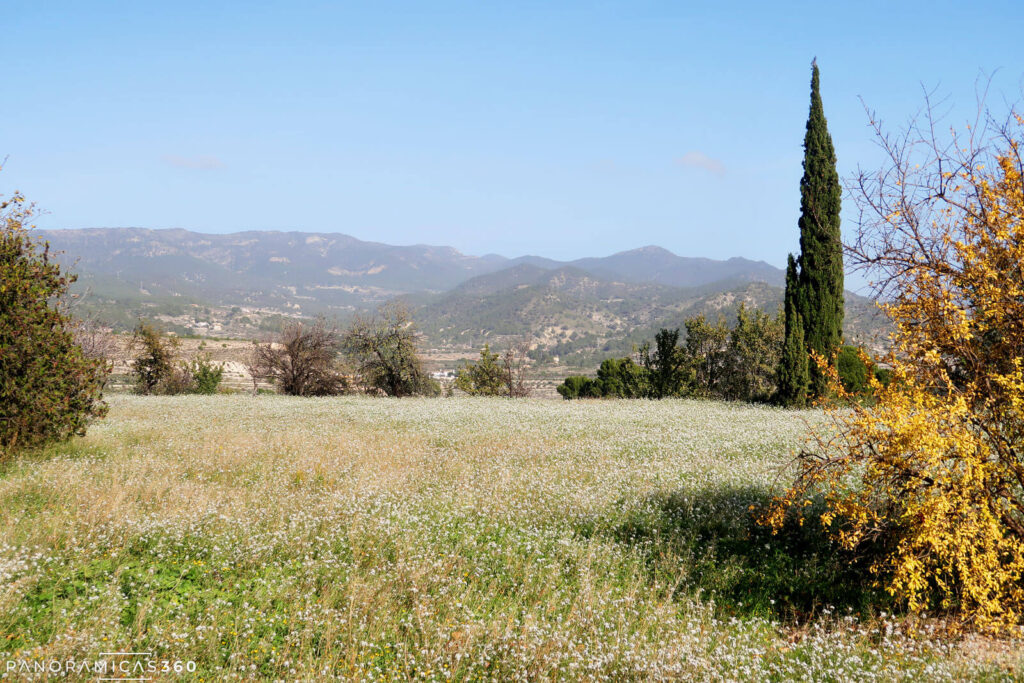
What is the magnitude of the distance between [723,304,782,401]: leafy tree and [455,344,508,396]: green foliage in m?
16.4

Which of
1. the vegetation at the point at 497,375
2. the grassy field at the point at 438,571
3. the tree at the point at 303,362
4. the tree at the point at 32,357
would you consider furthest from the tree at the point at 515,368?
the tree at the point at 32,357

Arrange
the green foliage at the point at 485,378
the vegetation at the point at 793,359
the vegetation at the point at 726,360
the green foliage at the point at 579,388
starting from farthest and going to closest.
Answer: the green foliage at the point at 579,388 < the vegetation at the point at 726,360 < the green foliage at the point at 485,378 < the vegetation at the point at 793,359

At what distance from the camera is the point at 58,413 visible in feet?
41.7

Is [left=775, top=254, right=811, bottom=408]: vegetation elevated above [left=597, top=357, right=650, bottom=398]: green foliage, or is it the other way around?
[left=775, top=254, right=811, bottom=408]: vegetation

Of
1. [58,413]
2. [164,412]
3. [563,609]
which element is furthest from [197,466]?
[164,412]

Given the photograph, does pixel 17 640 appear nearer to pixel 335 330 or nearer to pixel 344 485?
pixel 344 485

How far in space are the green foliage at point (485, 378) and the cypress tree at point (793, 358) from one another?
17.4 m

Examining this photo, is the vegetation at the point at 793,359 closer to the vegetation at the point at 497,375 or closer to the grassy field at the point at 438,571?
the grassy field at the point at 438,571

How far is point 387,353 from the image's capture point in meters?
37.7

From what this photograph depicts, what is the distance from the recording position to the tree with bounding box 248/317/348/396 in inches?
1388

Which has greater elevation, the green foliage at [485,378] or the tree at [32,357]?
the tree at [32,357]

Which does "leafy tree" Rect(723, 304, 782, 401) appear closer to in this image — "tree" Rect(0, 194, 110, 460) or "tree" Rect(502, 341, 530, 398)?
"tree" Rect(502, 341, 530, 398)

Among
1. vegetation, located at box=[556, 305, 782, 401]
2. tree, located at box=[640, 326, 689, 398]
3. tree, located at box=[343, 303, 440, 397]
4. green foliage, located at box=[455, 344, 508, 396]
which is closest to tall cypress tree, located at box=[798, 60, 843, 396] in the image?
tree, located at box=[640, 326, 689, 398]

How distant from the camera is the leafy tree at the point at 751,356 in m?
42.9
